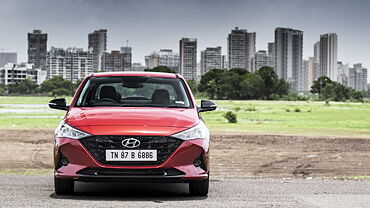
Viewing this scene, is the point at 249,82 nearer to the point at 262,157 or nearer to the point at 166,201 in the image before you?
the point at 262,157

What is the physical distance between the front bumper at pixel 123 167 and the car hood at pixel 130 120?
0.25m

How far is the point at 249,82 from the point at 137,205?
12885 cm

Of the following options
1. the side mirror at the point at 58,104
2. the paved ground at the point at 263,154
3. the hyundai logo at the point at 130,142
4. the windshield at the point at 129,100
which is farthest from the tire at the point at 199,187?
the paved ground at the point at 263,154

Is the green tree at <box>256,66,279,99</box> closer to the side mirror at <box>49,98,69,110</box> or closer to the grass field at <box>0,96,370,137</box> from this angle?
the grass field at <box>0,96,370,137</box>

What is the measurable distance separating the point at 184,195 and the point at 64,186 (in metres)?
1.57

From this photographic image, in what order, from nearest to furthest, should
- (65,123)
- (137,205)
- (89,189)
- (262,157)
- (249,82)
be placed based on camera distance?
(137,205)
(65,123)
(89,189)
(262,157)
(249,82)

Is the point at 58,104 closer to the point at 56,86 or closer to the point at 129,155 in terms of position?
the point at 129,155

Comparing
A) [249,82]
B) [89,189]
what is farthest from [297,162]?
[249,82]

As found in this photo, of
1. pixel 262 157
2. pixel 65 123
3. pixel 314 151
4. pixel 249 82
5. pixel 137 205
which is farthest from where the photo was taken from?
pixel 249 82

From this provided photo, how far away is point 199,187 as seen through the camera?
25.9 feet

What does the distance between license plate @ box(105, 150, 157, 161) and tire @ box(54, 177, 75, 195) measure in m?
0.77

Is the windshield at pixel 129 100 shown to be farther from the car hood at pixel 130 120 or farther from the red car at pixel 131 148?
the red car at pixel 131 148

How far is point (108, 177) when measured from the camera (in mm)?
7305

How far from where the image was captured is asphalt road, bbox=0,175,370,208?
24.1ft
